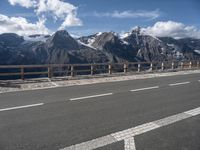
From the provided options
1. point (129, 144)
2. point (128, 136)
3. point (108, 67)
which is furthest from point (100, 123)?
point (108, 67)

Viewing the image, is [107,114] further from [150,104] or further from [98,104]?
[150,104]

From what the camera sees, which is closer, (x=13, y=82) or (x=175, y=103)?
(x=175, y=103)

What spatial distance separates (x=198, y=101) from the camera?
10.4 m

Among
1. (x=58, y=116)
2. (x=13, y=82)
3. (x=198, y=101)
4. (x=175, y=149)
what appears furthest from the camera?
(x=13, y=82)

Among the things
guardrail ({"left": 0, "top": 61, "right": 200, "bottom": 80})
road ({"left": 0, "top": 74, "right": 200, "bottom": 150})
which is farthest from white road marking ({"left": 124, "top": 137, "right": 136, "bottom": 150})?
guardrail ({"left": 0, "top": 61, "right": 200, "bottom": 80})

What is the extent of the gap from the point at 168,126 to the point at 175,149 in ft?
5.17

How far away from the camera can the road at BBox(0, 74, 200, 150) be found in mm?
5559

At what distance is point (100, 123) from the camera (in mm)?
7031

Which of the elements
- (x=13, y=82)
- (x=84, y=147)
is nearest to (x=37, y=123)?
(x=84, y=147)

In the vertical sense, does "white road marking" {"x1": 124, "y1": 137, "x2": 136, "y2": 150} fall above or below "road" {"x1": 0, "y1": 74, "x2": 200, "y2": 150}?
below

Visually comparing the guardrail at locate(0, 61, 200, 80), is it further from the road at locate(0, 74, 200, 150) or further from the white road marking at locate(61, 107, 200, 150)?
the white road marking at locate(61, 107, 200, 150)

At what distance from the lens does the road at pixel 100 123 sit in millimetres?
5559

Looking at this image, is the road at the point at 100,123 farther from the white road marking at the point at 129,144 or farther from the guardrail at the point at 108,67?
the guardrail at the point at 108,67

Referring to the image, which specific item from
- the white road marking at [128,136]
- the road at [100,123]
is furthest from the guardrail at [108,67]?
the white road marking at [128,136]
